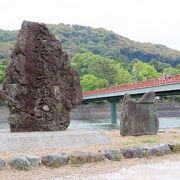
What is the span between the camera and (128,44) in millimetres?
170500

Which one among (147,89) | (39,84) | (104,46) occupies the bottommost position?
(147,89)

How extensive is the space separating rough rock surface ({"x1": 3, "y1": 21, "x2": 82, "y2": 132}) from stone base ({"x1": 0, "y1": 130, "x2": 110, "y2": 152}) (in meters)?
1.59

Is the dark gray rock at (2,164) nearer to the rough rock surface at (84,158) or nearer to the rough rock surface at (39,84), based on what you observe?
the rough rock surface at (84,158)

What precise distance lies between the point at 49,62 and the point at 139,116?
4.65 metres

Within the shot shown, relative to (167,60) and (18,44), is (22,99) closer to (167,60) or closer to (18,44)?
(18,44)

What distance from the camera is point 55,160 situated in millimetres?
9297

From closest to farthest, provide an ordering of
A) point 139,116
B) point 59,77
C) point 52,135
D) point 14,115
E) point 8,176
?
point 8,176, point 52,135, point 14,115, point 59,77, point 139,116

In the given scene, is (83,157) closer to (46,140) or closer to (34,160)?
(34,160)

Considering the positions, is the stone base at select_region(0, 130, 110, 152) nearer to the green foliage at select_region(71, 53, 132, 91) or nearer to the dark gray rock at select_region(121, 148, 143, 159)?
the dark gray rock at select_region(121, 148, 143, 159)

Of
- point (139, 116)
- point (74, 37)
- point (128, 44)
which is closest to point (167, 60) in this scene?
point (128, 44)

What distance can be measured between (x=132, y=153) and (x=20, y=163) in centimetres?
305

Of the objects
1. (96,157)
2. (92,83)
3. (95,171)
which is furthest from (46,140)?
(92,83)

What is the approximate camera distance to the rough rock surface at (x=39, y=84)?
1368 cm

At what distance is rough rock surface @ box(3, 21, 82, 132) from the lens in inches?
539
